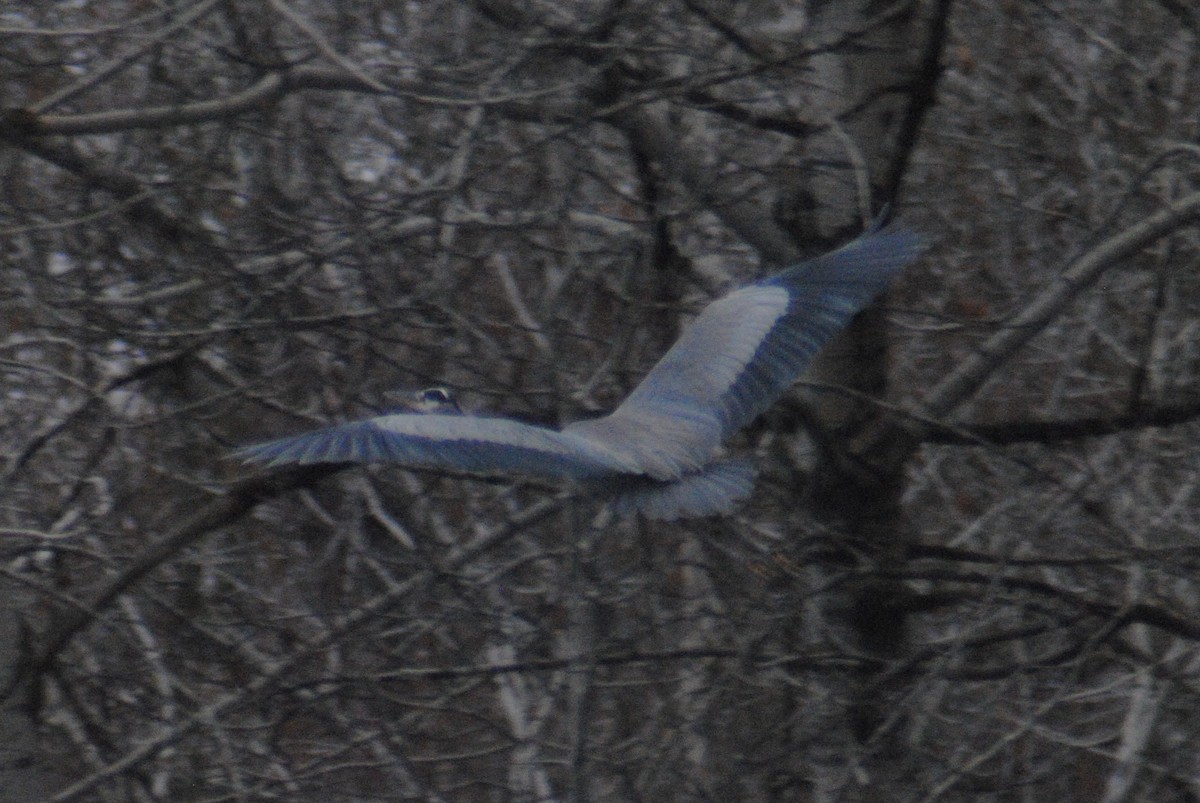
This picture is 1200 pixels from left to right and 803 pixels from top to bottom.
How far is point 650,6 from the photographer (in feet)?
15.9

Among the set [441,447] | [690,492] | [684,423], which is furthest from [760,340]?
[441,447]

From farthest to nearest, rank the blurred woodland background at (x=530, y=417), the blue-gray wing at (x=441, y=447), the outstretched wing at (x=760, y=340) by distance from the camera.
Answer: the outstretched wing at (x=760, y=340), the blurred woodland background at (x=530, y=417), the blue-gray wing at (x=441, y=447)

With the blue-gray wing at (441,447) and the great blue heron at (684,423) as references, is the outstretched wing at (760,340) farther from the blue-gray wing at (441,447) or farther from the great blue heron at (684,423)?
the blue-gray wing at (441,447)

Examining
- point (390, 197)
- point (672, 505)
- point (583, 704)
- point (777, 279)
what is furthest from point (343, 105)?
point (583, 704)

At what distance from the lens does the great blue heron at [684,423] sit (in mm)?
3789

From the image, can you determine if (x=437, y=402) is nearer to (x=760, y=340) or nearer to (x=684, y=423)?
(x=684, y=423)

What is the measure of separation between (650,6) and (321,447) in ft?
5.80

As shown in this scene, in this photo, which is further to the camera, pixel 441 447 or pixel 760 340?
pixel 760 340

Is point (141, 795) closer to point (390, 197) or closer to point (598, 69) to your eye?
point (390, 197)

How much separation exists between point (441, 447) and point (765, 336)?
1170 mm

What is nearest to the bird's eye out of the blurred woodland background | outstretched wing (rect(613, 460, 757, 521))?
the blurred woodland background

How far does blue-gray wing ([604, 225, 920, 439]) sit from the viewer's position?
4.54m

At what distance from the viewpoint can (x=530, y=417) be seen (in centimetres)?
448

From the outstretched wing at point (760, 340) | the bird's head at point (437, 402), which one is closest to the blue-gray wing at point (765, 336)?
the outstretched wing at point (760, 340)
